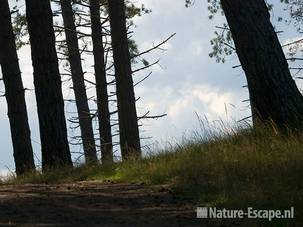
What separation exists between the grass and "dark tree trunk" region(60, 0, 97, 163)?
10141 millimetres

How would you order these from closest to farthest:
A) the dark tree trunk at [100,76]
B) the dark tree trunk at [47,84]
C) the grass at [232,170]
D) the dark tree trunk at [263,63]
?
the grass at [232,170] < the dark tree trunk at [263,63] < the dark tree trunk at [47,84] < the dark tree trunk at [100,76]

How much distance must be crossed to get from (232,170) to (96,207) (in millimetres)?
1741

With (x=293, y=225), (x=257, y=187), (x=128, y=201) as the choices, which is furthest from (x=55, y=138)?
(x=293, y=225)

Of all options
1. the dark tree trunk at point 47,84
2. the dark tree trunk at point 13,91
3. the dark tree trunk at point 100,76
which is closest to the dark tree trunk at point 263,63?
the dark tree trunk at point 47,84

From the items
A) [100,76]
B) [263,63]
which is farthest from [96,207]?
[100,76]

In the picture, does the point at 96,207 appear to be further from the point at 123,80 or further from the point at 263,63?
the point at 123,80

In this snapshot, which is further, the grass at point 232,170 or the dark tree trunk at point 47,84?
the dark tree trunk at point 47,84

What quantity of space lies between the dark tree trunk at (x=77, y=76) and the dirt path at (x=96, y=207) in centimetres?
1165

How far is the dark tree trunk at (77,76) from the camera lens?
20500 mm

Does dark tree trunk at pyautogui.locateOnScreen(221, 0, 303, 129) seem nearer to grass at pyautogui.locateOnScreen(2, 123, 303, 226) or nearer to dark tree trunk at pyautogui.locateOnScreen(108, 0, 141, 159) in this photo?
grass at pyautogui.locateOnScreen(2, 123, 303, 226)

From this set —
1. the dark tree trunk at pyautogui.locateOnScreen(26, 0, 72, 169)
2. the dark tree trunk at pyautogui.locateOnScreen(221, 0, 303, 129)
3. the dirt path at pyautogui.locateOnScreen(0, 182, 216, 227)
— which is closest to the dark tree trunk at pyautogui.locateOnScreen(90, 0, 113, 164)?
the dark tree trunk at pyautogui.locateOnScreen(26, 0, 72, 169)

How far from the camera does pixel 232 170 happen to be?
7.64 metres

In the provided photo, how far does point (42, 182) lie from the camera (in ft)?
36.0

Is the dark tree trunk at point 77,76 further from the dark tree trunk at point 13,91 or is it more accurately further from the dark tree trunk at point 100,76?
the dark tree trunk at point 13,91
